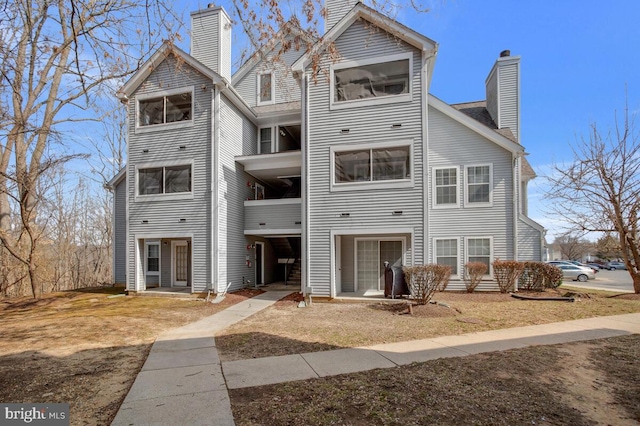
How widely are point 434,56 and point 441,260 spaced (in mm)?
7526

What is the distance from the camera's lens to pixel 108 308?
408 inches

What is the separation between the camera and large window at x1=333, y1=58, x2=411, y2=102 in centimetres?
1102

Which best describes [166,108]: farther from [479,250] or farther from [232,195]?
[479,250]

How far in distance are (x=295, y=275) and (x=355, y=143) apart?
24.6 feet

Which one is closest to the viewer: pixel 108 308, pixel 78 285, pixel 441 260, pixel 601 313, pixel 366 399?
pixel 366 399

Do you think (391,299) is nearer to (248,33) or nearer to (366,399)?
(366,399)

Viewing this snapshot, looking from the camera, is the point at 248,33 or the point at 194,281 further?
the point at 194,281

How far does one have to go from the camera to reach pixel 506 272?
39.8 feet

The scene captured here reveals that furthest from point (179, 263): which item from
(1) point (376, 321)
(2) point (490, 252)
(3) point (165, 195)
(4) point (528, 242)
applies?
(4) point (528, 242)

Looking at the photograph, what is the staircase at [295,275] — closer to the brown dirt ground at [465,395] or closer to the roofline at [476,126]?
the roofline at [476,126]

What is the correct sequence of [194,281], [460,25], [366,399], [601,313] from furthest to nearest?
[194,281]
[601,313]
[460,25]
[366,399]

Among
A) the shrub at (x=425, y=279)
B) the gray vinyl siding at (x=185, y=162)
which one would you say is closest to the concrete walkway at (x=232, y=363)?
the shrub at (x=425, y=279)

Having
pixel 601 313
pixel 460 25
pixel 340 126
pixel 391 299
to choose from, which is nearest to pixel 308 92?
pixel 340 126

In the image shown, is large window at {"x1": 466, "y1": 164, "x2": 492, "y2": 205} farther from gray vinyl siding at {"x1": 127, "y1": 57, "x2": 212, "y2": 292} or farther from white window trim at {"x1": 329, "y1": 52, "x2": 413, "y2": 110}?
gray vinyl siding at {"x1": 127, "y1": 57, "x2": 212, "y2": 292}
